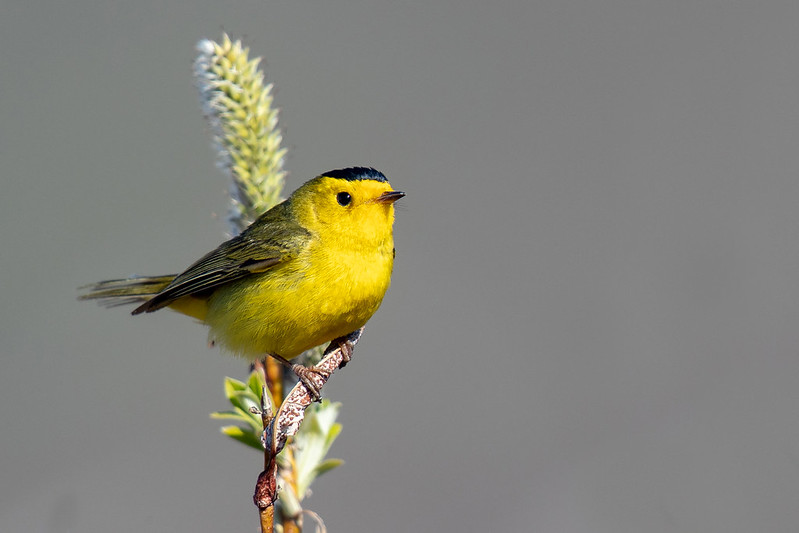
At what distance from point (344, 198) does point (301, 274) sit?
336 mm

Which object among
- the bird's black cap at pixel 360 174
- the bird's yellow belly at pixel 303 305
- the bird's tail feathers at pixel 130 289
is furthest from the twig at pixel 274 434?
the bird's tail feathers at pixel 130 289

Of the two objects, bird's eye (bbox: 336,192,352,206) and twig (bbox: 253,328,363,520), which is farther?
bird's eye (bbox: 336,192,352,206)

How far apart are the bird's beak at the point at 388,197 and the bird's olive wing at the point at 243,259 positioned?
0.28 meters

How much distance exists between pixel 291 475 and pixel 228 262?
1434 mm

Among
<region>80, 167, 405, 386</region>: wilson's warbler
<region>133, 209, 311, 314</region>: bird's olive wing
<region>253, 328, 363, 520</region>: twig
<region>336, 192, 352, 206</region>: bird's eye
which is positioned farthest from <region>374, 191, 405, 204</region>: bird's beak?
<region>253, 328, 363, 520</region>: twig

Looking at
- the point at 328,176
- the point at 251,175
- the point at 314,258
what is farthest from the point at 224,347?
the point at 251,175

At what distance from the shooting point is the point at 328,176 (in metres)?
2.65

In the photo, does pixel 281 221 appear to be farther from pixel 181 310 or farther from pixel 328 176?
pixel 181 310

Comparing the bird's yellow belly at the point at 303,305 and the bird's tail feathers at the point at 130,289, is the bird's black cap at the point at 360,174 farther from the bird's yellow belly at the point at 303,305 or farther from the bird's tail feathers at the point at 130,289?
the bird's tail feathers at the point at 130,289

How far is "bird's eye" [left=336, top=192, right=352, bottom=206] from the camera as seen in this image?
8.42 ft

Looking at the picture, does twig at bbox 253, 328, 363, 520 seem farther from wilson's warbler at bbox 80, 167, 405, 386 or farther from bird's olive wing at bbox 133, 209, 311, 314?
bird's olive wing at bbox 133, 209, 311, 314

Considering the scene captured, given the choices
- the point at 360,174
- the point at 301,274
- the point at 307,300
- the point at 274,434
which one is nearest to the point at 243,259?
the point at 301,274

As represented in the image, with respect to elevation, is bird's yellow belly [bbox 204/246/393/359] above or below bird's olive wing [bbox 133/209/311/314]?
below

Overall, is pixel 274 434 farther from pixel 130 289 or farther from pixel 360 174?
pixel 130 289
